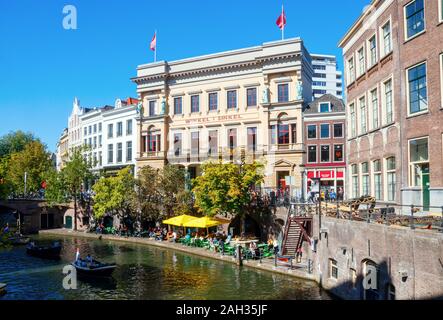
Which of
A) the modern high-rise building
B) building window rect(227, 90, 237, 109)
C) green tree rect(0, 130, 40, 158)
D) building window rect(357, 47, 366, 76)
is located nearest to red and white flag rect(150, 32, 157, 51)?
building window rect(227, 90, 237, 109)

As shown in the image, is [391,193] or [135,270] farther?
[135,270]

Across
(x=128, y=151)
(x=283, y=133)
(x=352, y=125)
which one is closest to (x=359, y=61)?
(x=352, y=125)

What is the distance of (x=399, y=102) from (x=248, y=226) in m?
21.1

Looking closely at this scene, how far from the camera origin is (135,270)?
28.0 metres

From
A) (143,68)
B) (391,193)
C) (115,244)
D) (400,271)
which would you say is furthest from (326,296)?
(143,68)

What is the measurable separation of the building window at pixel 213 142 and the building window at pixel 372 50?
990 inches

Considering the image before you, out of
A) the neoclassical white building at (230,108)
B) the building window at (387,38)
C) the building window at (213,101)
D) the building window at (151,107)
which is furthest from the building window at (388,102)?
the building window at (151,107)

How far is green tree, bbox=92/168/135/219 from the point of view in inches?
1754

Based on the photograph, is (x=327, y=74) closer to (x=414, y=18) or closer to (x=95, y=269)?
(x=414, y=18)

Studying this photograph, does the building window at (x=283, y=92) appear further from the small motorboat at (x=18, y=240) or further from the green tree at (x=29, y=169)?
the green tree at (x=29, y=169)

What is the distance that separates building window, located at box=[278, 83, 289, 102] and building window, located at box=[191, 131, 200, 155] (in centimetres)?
1081
